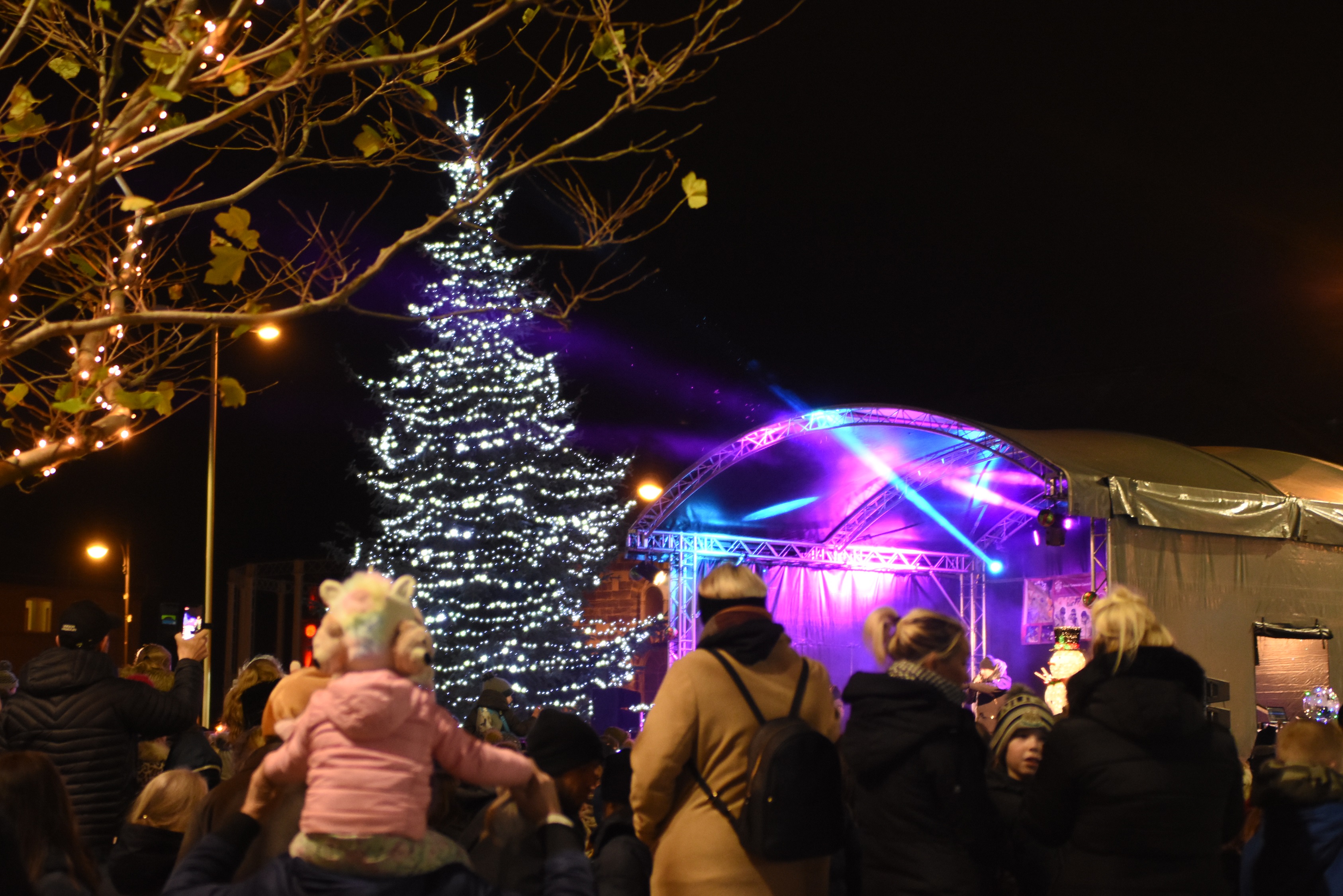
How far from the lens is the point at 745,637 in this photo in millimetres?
3619

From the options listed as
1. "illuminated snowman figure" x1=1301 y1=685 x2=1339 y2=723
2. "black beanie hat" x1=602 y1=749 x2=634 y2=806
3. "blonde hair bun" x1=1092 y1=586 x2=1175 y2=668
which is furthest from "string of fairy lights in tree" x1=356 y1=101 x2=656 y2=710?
"blonde hair bun" x1=1092 y1=586 x2=1175 y2=668

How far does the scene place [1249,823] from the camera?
15.9 ft

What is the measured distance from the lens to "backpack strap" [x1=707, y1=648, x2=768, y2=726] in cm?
357

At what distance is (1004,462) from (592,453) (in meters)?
11.0

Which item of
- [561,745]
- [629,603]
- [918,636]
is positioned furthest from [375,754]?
[629,603]

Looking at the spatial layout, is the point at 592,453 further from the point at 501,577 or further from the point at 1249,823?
the point at 1249,823

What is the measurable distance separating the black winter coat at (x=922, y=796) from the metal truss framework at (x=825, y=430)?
9.07 meters

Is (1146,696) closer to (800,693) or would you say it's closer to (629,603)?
(800,693)

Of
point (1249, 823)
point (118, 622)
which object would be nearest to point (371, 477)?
point (118, 622)

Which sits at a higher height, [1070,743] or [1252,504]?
[1252,504]

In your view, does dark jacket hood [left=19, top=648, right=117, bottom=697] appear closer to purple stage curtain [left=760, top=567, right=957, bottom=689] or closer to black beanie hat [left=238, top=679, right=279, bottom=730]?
black beanie hat [left=238, top=679, right=279, bottom=730]

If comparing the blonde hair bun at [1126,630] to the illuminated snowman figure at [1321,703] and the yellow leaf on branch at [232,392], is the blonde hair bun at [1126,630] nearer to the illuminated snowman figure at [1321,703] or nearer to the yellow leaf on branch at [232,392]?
the yellow leaf on branch at [232,392]

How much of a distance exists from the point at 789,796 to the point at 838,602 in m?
15.8

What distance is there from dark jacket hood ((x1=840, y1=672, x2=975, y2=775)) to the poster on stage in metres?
15.2
